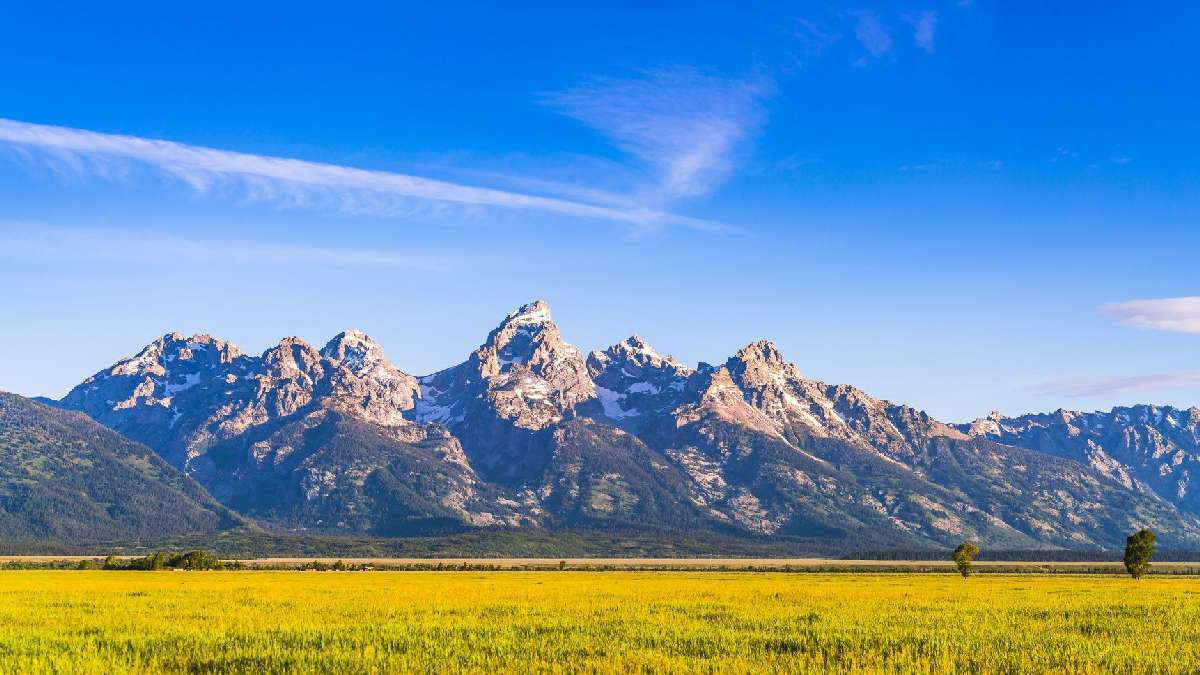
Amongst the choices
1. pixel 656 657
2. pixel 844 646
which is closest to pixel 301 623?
pixel 656 657

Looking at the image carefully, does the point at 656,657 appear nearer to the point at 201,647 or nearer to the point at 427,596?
the point at 201,647

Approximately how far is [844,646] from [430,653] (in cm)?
1652

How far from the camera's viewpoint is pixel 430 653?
39344mm

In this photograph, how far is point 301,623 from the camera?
172ft

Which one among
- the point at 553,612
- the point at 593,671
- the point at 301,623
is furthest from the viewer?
the point at 553,612

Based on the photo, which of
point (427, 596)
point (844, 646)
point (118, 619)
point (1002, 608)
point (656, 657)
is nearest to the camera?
point (656, 657)

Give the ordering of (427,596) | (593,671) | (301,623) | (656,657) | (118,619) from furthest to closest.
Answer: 1. (427,596)
2. (118,619)
3. (301,623)
4. (656,657)
5. (593,671)

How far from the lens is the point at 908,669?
34.3 meters

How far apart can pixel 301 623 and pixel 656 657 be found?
2301 cm

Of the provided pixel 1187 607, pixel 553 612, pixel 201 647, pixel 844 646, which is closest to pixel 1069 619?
pixel 1187 607

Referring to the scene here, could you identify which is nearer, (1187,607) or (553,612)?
(553,612)

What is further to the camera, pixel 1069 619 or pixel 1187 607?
pixel 1187 607

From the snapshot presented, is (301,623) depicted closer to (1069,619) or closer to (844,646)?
(844,646)

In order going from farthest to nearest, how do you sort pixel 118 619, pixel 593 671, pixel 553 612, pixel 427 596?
pixel 427 596
pixel 553 612
pixel 118 619
pixel 593 671
